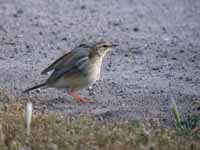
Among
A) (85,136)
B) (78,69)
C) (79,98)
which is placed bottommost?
(85,136)

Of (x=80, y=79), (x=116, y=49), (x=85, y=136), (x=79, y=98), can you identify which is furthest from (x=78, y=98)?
(x=116, y=49)

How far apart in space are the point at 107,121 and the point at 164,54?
145 inches

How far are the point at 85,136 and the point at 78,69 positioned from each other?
2.17 meters

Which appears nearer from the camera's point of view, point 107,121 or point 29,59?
point 107,121

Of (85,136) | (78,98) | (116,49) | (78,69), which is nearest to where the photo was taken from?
(85,136)

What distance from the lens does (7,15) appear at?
16.1m

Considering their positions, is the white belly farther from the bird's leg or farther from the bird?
the bird's leg

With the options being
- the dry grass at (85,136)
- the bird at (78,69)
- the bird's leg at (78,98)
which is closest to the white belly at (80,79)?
the bird at (78,69)

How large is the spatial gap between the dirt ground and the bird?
0.24m

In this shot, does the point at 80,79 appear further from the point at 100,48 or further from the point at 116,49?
the point at 116,49

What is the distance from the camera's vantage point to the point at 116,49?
13.5 metres

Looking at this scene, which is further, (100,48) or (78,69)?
(100,48)

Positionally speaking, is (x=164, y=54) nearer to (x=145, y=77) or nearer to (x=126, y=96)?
(x=145, y=77)

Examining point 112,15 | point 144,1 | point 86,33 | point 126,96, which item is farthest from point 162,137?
point 144,1
